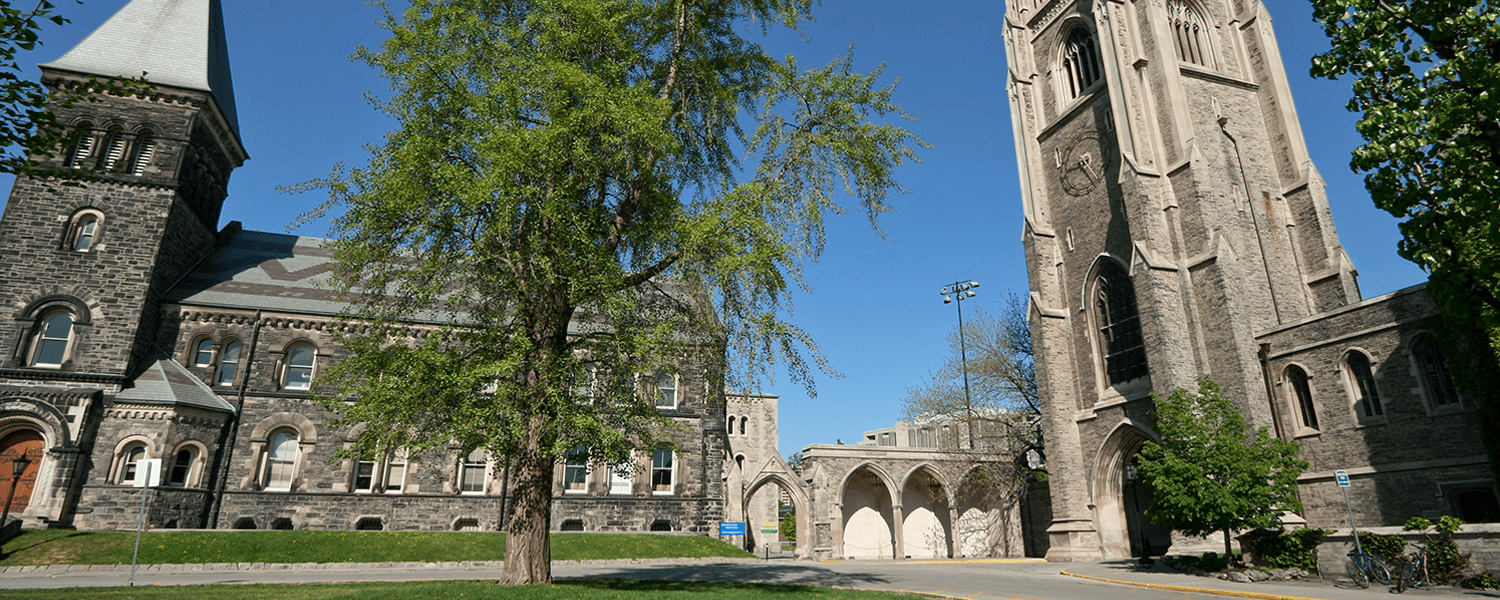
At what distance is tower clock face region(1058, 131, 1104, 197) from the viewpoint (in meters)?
28.6

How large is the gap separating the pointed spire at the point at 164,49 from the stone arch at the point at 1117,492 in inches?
1398

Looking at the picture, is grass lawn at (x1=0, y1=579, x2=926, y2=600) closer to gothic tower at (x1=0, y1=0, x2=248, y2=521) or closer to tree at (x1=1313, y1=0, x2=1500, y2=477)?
tree at (x1=1313, y1=0, x2=1500, y2=477)

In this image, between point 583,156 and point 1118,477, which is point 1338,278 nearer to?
point 1118,477

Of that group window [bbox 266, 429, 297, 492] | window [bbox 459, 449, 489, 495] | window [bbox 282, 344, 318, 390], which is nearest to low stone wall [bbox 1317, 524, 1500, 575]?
window [bbox 459, 449, 489, 495]

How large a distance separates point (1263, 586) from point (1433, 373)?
340 inches

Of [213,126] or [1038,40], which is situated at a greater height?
[1038,40]

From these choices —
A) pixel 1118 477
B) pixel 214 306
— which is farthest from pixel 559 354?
pixel 214 306

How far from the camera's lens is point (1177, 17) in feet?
96.9

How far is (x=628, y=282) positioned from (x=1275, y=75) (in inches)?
1133

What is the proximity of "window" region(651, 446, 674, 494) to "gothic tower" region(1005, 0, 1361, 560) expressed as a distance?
48.4 ft

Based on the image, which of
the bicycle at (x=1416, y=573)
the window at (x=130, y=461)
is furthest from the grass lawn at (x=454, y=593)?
the window at (x=130, y=461)

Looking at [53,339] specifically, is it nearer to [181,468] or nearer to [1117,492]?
[181,468]

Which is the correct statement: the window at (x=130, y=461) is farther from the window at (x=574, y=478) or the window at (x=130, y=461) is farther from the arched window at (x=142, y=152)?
the window at (x=574, y=478)

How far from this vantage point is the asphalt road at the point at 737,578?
13.7m
